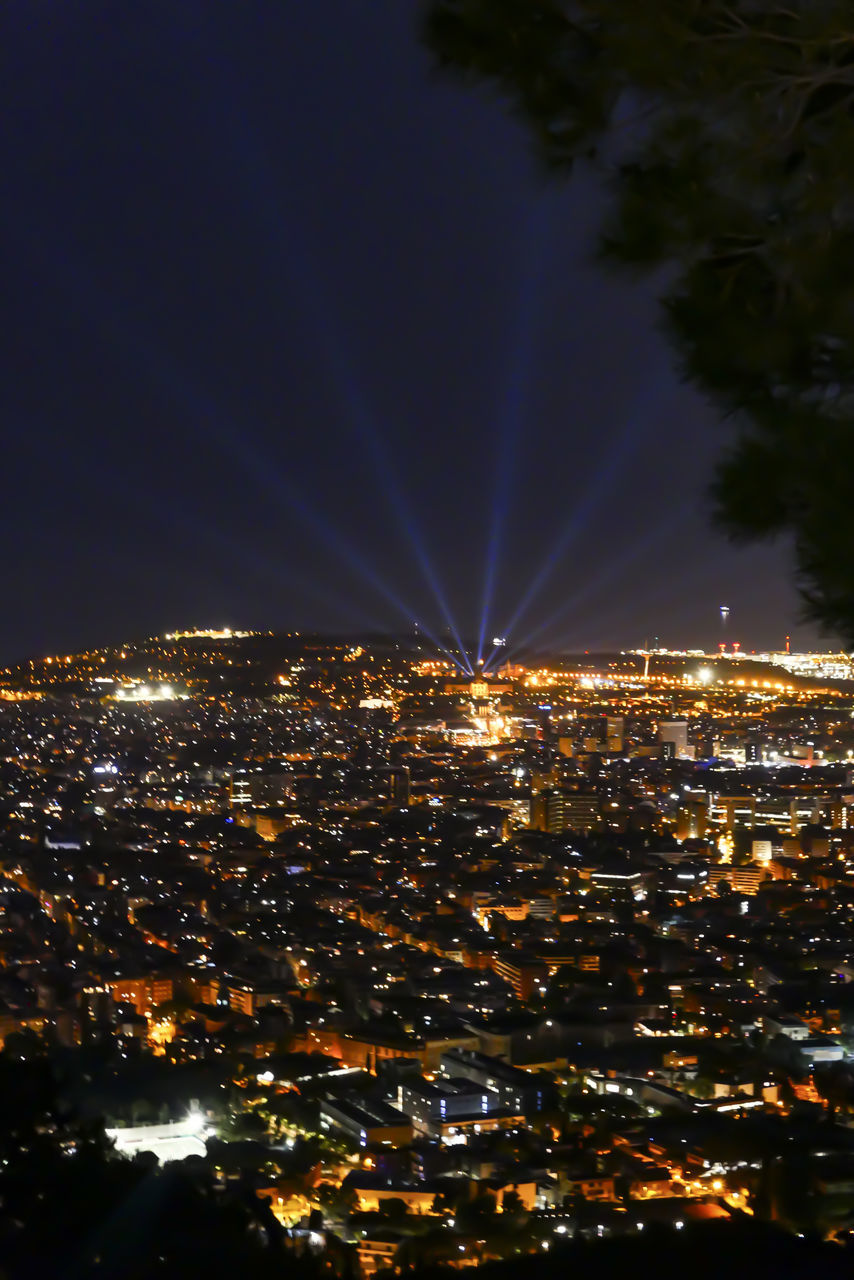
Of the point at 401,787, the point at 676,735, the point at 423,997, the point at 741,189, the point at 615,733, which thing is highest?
the point at 615,733

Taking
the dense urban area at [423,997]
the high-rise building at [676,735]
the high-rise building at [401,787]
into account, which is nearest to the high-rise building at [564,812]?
the dense urban area at [423,997]

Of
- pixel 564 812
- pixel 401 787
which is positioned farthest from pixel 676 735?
pixel 564 812

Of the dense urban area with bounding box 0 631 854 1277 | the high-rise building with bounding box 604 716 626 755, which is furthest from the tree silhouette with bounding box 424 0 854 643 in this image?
the high-rise building with bounding box 604 716 626 755

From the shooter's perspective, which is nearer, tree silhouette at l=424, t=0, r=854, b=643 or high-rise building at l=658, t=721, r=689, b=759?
tree silhouette at l=424, t=0, r=854, b=643

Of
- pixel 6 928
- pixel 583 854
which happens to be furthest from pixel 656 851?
pixel 6 928

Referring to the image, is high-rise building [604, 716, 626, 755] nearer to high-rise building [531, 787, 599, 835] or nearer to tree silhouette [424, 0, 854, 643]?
high-rise building [531, 787, 599, 835]

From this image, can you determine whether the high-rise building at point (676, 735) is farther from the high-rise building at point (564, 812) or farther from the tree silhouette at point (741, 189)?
the tree silhouette at point (741, 189)

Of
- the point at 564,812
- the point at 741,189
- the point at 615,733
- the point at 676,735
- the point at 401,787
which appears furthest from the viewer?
the point at 615,733

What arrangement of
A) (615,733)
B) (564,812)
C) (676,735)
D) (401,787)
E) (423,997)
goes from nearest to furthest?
(423,997)
(564,812)
(401,787)
(676,735)
(615,733)

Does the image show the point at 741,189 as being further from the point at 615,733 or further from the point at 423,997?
the point at 615,733

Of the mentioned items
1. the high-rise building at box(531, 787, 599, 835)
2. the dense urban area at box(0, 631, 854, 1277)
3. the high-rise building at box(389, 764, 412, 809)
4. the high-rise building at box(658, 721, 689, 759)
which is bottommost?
the dense urban area at box(0, 631, 854, 1277)
